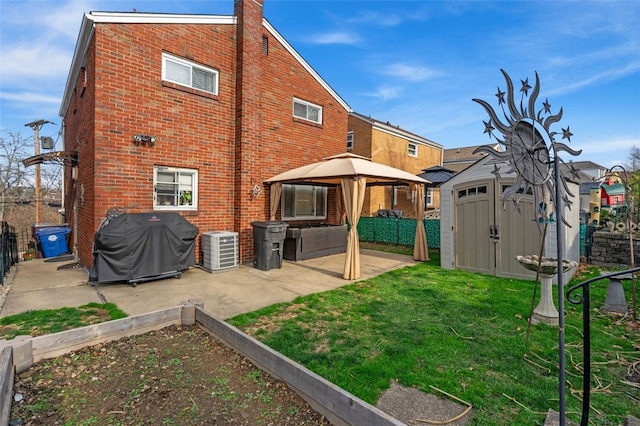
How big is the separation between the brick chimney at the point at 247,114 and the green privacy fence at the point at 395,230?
20.9ft

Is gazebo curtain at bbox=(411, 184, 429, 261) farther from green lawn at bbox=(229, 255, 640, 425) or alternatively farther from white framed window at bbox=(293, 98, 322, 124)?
white framed window at bbox=(293, 98, 322, 124)

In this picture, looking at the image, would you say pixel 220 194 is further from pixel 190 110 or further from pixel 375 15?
pixel 375 15

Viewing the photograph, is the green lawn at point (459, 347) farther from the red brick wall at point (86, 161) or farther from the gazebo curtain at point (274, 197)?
the red brick wall at point (86, 161)

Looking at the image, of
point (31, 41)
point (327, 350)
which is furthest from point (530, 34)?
point (31, 41)

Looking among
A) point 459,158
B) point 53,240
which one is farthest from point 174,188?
point 459,158

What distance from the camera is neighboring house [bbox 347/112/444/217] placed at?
16953 millimetres

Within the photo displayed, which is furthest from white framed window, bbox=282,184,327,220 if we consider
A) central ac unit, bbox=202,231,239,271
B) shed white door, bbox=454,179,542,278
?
shed white door, bbox=454,179,542,278

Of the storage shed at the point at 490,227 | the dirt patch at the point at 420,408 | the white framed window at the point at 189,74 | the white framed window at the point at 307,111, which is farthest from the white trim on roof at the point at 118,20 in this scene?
the dirt patch at the point at 420,408

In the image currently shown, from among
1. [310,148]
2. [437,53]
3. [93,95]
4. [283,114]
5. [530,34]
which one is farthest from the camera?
[310,148]

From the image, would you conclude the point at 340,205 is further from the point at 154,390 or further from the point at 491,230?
the point at 154,390

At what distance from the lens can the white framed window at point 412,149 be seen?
1995cm

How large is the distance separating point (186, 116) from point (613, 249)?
39.2 feet

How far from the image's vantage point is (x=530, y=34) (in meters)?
7.13

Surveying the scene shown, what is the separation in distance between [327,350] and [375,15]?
8.98 m
